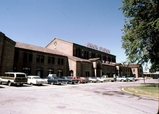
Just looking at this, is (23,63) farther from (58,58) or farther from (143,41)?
(143,41)

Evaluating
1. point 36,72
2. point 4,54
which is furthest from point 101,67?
point 4,54

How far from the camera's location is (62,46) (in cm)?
5347

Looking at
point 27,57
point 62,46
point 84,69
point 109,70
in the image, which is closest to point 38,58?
point 27,57

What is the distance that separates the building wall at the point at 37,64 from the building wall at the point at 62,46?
321 inches

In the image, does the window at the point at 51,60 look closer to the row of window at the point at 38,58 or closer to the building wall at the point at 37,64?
the row of window at the point at 38,58

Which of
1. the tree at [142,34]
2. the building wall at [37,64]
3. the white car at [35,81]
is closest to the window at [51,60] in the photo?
the building wall at [37,64]

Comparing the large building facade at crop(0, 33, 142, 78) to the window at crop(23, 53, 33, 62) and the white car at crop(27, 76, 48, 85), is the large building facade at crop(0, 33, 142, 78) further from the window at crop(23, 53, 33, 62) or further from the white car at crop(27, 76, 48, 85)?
the white car at crop(27, 76, 48, 85)

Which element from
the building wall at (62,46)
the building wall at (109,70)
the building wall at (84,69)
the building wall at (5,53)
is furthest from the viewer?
the building wall at (109,70)

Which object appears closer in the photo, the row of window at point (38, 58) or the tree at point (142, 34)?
the tree at point (142, 34)

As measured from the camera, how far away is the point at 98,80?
41.8 m

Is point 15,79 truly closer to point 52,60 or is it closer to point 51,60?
point 51,60

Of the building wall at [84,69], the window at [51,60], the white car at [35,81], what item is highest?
the window at [51,60]

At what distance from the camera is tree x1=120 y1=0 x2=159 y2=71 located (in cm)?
2249

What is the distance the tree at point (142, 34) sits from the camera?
22.5 meters
